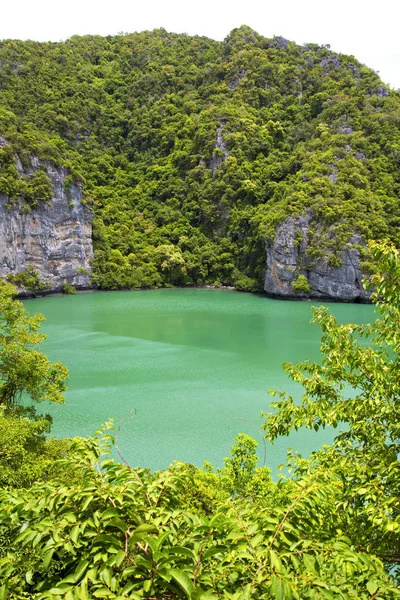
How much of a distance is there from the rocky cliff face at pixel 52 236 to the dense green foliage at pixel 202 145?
1.20m

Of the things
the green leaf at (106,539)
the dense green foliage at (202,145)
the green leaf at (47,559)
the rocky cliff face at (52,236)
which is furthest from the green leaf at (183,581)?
the rocky cliff face at (52,236)

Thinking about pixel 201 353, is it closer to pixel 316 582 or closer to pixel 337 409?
pixel 337 409

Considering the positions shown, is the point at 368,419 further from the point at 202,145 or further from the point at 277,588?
the point at 202,145

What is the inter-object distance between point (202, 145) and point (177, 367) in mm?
42298

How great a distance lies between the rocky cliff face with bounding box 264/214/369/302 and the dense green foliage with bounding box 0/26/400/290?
2.93 feet

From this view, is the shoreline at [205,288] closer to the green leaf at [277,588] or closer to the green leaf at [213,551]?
the green leaf at [213,551]

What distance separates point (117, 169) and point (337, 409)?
2322 inches

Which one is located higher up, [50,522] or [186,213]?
[186,213]

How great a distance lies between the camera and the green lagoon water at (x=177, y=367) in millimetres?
11317

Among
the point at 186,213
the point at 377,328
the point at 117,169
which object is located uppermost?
the point at 117,169

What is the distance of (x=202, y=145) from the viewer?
54.4m

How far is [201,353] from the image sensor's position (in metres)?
20.2

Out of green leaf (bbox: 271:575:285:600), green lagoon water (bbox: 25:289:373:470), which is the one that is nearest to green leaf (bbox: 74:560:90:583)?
green leaf (bbox: 271:575:285:600)

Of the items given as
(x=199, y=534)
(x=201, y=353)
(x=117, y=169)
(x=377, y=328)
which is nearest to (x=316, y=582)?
(x=199, y=534)
